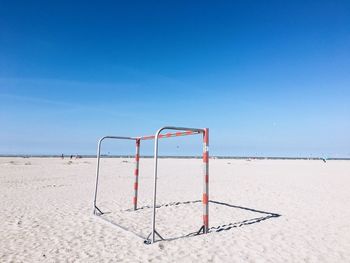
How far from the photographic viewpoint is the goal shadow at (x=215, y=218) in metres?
6.08

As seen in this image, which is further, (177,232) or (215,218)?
(215,218)

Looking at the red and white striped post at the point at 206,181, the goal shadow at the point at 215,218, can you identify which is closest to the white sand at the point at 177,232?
the goal shadow at the point at 215,218

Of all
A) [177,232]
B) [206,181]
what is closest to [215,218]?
[177,232]

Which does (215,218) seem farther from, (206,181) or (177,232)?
(206,181)

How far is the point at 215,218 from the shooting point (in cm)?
754

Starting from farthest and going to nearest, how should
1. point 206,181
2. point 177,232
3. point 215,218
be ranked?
point 215,218
point 177,232
point 206,181

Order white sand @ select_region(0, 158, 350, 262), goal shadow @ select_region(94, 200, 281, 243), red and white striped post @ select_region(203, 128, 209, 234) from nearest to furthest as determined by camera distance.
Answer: white sand @ select_region(0, 158, 350, 262) → red and white striped post @ select_region(203, 128, 209, 234) → goal shadow @ select_region(94, 200, 281, 243)

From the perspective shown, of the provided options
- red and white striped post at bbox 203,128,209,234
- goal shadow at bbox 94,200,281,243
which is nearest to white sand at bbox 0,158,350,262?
goal shadow at bbox 94,200,281,243

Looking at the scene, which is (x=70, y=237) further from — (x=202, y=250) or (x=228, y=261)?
(x=228, y=261)

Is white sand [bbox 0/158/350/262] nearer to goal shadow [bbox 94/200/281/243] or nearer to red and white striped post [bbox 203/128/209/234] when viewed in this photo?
goal shadow [bbox 94/200/281/243]

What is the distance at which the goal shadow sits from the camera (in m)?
6.08

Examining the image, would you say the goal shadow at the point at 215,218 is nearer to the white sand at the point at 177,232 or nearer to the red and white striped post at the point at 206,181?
the white sand at the point at 177,232

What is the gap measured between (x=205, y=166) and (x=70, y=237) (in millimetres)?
3307

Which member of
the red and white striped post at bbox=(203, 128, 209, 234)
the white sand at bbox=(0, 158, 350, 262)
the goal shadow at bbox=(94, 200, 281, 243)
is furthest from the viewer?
the goal shadow at bbox=(94, 200, 281, 243)
